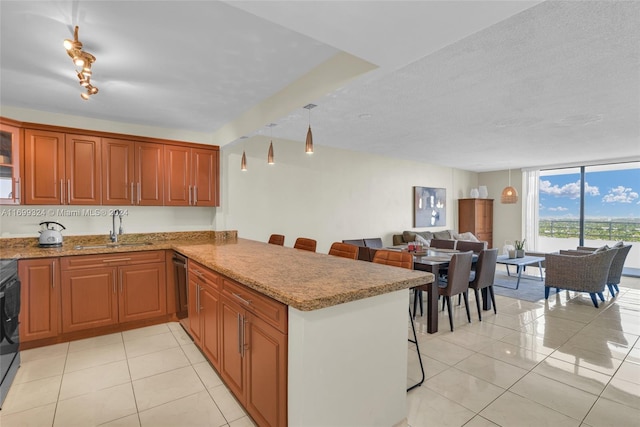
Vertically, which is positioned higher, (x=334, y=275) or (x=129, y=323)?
(x=334, y=275)

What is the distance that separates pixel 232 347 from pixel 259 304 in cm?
61

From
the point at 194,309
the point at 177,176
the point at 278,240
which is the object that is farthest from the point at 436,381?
the point at 177,176

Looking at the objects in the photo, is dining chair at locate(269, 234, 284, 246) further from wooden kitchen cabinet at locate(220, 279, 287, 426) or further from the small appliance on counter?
the small appliance on counter

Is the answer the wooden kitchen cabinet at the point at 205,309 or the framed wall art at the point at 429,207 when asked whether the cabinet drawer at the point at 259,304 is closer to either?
the wooden kitchen cabinet at the point at 205,309

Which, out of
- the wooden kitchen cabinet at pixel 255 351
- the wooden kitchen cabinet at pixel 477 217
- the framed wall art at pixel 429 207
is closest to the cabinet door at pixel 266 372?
the wooden kitchen cabinet at pixel 255 351

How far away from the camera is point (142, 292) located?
3445 millimetres

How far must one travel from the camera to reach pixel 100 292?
10.6 ft

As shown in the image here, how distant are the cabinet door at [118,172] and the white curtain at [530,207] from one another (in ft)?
29.5

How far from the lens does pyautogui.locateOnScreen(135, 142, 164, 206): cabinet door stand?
3.81m

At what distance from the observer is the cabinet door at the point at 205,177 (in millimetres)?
4195

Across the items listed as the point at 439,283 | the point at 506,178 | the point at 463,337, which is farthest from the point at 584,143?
the point at 463,337

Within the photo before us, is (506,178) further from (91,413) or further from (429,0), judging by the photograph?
(91,413)

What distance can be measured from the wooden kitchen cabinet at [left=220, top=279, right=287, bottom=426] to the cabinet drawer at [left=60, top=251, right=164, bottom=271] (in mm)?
1739

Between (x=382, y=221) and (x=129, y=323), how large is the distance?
491cm
